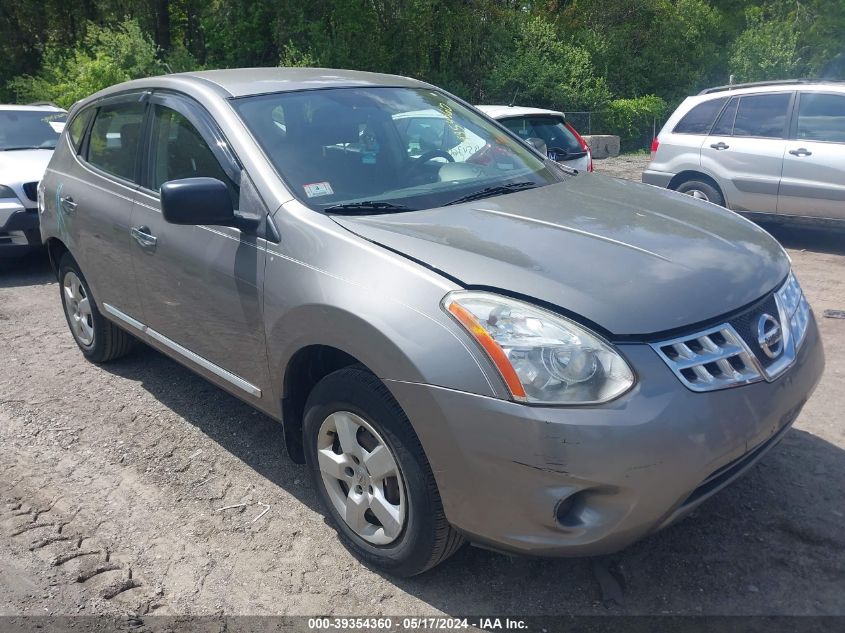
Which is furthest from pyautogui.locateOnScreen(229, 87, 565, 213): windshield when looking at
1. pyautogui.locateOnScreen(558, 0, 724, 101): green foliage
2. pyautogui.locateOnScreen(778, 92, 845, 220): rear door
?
pyautogui.locateOnScreen(558, 0, 724, 101): green foliage

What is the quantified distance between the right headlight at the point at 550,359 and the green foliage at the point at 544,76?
19.6 metres

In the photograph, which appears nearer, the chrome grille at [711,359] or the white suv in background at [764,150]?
the chrome grille at [711,359]

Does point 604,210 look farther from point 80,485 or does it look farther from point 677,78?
point 677,78

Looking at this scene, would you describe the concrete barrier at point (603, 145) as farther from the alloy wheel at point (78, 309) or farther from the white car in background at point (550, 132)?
the alloy wheel at point (78, 309)

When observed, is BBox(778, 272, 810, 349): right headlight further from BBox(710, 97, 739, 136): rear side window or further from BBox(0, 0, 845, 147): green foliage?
BBox(0, 0, 845, 147): green foliage

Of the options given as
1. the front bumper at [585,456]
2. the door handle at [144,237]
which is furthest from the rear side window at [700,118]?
the front bumper at [585,456]

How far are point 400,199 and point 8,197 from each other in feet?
18.9

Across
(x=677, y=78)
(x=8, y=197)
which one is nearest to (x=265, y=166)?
(x=8, y=197)

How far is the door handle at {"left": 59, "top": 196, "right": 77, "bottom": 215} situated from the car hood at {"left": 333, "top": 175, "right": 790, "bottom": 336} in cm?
243

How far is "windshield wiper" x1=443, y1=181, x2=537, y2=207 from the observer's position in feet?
11.2

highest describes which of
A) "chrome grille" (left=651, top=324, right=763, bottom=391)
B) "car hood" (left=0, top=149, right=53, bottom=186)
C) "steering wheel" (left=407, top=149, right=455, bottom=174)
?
"steering wheel" (left=407, top=149, right=455, bottom=174)

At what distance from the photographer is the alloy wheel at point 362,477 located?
2807mm

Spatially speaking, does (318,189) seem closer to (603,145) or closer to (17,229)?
(17,229)

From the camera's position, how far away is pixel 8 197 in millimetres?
7531
